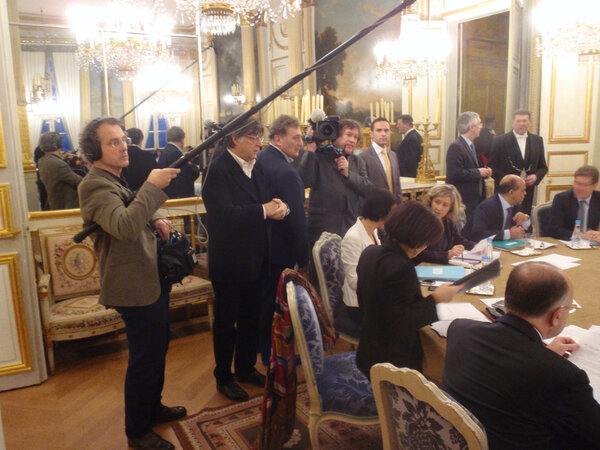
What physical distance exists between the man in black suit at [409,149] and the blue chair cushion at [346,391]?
5082mm

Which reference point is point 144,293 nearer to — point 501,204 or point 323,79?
point 501,204

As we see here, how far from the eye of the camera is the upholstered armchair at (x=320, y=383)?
1.85 metres

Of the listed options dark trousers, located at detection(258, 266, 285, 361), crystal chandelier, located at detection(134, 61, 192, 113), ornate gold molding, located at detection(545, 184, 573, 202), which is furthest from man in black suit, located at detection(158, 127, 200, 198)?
ornate gold molding, located at detection(545, 184, 573, 202)

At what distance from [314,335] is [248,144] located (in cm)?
110

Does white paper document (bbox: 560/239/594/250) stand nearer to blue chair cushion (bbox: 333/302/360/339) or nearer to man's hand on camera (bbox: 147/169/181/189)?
blue chair cushion (bbox: 333/302/360/339)

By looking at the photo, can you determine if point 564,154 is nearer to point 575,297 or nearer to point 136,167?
point 575,297

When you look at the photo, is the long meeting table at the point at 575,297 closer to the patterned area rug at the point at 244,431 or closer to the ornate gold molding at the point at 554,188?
the patterned area rug at the point at 244,431

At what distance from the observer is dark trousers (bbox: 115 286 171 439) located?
2.14 m

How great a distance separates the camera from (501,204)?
3391 millimetres

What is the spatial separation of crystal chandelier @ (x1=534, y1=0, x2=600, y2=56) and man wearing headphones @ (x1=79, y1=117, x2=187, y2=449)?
4492mm

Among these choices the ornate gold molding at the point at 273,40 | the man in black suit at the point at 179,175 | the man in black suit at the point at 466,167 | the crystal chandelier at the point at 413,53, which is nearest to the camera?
the man in black suit at the point at 179,175

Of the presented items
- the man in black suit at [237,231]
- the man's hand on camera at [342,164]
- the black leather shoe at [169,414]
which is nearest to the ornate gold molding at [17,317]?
the black leather shoe at [169,414]

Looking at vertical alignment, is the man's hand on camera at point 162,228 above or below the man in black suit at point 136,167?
below

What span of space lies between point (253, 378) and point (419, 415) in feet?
6.40
